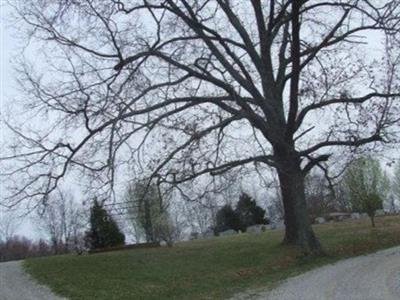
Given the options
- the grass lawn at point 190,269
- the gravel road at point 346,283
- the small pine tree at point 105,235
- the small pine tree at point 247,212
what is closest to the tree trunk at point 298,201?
the grass lawn at point 190,269

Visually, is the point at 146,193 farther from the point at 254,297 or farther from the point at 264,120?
the point at 254,297

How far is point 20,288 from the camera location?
19391 mm

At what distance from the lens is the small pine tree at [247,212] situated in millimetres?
68188

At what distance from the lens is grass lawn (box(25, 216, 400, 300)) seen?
1767cm

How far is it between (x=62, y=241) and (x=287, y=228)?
63052 mm

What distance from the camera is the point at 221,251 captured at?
27078 mm

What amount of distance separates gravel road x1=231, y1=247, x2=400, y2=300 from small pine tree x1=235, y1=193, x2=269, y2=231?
47.8m

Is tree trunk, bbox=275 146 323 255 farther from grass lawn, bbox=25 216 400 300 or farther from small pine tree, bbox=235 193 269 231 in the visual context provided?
small pine tree, bbox=235 193 269 231

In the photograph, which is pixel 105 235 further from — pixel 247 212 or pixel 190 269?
pixel 247 212

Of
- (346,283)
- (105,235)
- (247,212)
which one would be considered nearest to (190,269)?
(346,283)

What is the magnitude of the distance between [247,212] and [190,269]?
47.6 meters

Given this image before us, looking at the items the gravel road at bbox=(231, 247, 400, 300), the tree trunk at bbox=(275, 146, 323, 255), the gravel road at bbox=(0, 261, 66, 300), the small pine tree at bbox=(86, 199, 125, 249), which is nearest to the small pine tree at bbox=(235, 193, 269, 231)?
the small pine tree at bbox=(86, 199, 125, 249)

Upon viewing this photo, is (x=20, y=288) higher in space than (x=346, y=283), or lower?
higher

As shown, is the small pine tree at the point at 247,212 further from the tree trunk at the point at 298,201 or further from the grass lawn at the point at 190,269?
the tree trunk at the point at 298,201
